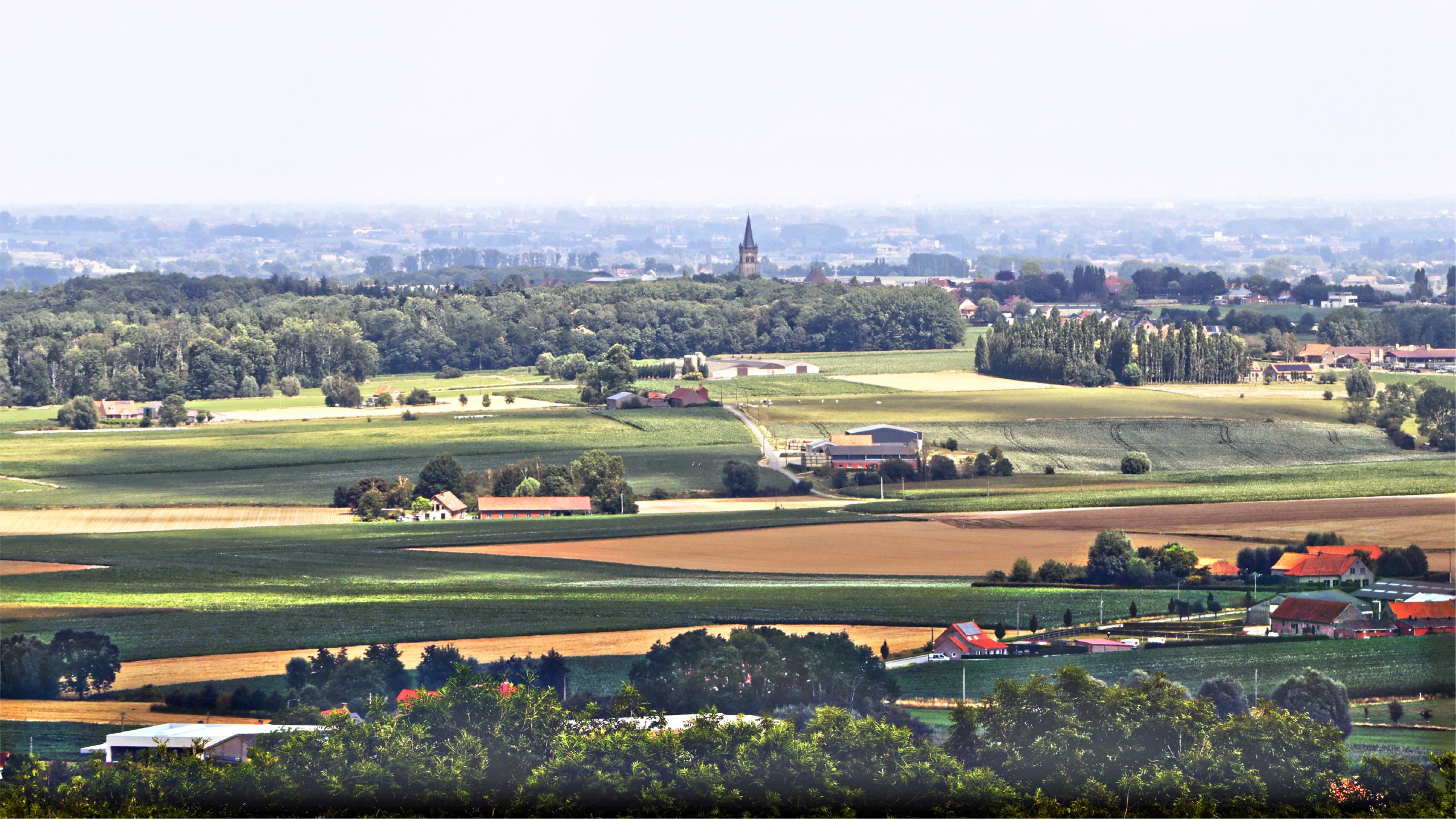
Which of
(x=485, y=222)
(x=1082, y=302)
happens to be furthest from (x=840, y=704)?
(x=1082, y=302)

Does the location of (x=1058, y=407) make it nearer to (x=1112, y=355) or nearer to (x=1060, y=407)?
(x=1060, y=407)

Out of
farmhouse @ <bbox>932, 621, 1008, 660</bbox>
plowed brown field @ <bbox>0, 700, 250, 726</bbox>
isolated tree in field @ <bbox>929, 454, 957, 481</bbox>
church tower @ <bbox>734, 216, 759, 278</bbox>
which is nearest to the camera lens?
plowed brown field @ <bbox>0, 700, 250, 726</bbox>

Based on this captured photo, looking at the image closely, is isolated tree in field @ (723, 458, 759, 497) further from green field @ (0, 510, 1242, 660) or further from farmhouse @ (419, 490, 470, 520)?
farmhouse @ (419, 490, 470, 520)

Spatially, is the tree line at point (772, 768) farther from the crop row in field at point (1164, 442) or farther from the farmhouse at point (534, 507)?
the crop row in field at point (1164, 442)

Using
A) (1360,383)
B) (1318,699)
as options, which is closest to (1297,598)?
(1318,699)

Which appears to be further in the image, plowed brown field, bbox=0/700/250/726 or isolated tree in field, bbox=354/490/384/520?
isolated tree in field, bbox=354/490/384/520

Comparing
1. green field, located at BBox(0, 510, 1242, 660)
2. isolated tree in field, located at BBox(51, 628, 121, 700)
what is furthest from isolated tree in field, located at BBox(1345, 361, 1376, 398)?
isolated tree in field, located at BBox(51, 628, 121, 700)

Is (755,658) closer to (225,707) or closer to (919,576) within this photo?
(919,576)
